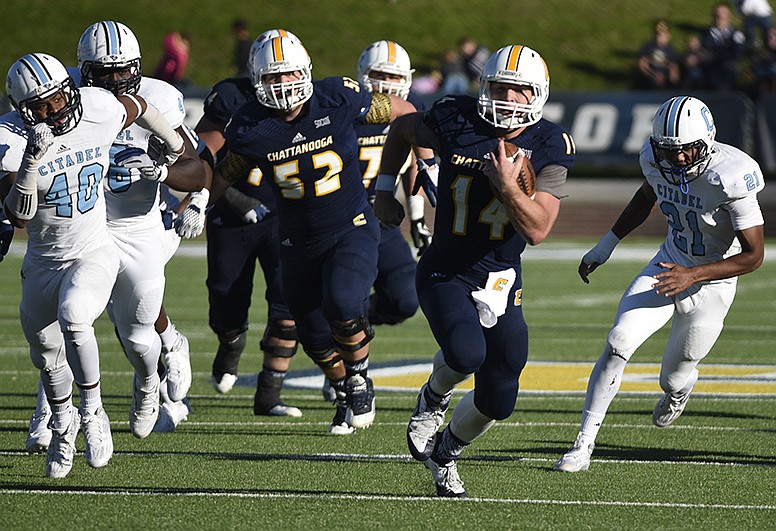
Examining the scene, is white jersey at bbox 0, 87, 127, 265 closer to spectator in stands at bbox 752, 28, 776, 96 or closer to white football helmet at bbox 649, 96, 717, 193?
white football helmet at bbox 649, 96, 717, 193

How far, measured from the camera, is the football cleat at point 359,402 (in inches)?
247

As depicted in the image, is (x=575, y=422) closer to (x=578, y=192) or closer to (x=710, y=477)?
(x=710, y=477)

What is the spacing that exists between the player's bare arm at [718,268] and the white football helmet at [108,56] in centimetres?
248

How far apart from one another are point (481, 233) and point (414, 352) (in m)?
4.35

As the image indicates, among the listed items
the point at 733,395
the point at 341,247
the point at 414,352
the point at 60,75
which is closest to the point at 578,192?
the point at 414,352

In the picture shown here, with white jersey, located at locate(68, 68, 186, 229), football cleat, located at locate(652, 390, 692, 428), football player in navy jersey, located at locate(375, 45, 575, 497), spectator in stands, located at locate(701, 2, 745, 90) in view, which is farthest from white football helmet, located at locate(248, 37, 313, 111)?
spectator in stands, located at locate(701, 2, 745, 90)

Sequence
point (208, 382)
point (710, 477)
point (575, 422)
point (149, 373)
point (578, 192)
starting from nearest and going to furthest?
point (710, 477), point (149, 373), point (575, 422), point (208, 382), point (578, 192)

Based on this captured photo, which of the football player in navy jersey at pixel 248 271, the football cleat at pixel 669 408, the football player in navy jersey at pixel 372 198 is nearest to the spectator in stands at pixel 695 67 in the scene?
the football player in navy jersey at pixel 372 198

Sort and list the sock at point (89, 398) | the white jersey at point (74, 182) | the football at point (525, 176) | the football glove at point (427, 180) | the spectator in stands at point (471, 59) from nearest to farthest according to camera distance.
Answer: the football at point (525, 176) → the white jersey at point (74, 182) → the sock at point (89, 398) → the football glove at point (427, 180) → the spectator in stands at point (471, 59)

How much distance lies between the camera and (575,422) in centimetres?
677

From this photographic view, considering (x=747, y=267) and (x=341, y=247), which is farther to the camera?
(x=341, y=247)

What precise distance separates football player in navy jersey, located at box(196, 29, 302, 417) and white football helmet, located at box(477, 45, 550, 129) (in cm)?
201

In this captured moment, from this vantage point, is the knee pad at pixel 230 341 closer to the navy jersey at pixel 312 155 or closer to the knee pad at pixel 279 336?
the knee pad at pixel 279 336

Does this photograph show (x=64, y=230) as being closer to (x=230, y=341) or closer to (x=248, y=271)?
(x=248, y=271)
